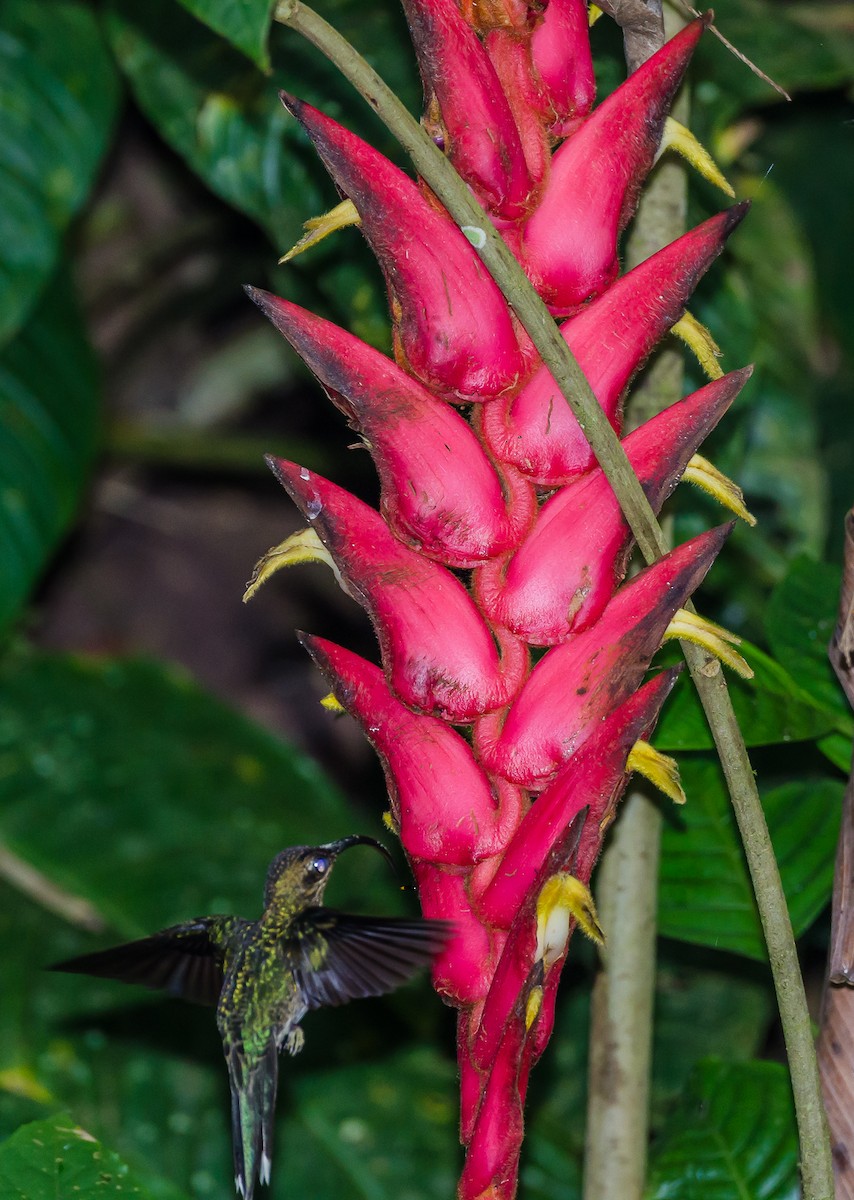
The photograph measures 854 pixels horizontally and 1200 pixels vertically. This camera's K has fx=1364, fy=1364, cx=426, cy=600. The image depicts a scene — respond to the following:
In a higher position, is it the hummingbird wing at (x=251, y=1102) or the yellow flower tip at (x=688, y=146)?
the yellow flower tip at (x=688, y=146)

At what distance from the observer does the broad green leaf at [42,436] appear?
164cm

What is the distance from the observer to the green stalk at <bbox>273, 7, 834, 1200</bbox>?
1.92 feet

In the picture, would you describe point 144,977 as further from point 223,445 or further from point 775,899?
point 223,445

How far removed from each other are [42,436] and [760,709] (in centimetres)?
114

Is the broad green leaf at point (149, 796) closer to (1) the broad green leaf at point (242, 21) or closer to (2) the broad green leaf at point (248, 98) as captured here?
(2) the broad green leaf at point (248, 98)

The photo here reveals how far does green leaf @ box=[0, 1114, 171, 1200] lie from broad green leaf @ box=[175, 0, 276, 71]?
66 centimetres

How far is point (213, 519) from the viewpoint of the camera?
8.45ft

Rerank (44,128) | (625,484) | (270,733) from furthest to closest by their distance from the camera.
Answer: (270,733)
(44,128)
(625,484)

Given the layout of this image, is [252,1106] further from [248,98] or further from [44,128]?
[44,128]

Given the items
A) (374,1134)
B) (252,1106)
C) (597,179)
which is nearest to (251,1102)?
(252,1106)

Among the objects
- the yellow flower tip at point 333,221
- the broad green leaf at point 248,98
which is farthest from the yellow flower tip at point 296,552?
the broad green leaf at point 248,98

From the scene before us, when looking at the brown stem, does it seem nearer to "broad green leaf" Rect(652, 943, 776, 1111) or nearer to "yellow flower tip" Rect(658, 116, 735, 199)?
"yellow flower tip" Rect(658, 116, 735, 199)

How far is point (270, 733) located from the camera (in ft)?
6.12

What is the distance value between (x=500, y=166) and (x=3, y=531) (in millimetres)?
1147
